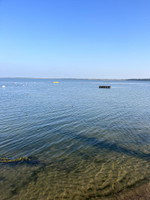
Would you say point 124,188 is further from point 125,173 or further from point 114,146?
point 114,146

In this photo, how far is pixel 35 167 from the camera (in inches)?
357

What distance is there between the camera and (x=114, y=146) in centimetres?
1220

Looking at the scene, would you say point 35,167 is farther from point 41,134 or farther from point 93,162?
point 41,134

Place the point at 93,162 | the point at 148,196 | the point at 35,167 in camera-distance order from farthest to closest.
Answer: the point at 93,162
the point at 35,167
the point at 148,196

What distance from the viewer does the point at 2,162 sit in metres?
9.41

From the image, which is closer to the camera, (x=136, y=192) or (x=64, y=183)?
(x=136, y=192)

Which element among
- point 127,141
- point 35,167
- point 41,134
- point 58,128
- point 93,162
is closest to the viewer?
point 35,167

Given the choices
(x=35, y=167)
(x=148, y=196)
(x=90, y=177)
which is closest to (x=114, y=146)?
(x=90, y=177)

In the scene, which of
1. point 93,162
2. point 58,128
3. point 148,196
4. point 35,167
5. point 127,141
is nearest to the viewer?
point 148,196

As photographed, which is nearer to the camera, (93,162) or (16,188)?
(16,188)

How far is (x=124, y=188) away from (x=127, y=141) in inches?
246

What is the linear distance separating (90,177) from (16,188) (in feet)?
13.2

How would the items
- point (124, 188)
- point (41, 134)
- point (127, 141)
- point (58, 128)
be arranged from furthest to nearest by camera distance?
point (58, 128) → point (41, 134) → point (127, 141) → point (124, 188)

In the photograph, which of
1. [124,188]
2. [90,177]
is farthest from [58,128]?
[124,188]
